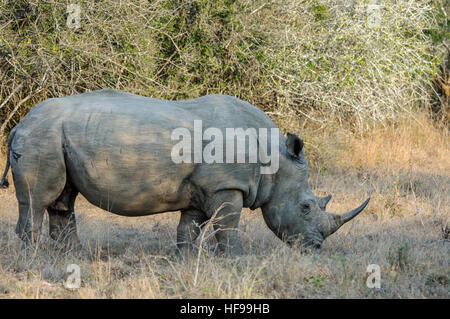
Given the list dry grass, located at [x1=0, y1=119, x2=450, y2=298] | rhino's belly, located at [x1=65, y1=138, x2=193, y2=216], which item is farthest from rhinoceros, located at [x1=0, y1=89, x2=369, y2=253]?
dry grass, located at [x1=0, y1=119, x2=450, y2=298]

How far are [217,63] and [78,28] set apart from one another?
84.9 inches

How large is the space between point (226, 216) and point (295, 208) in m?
0.77

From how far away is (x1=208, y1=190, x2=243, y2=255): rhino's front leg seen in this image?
5.16 m

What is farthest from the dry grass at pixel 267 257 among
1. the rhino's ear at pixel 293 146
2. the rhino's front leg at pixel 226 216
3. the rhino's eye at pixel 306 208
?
the rhino's ear at pixel 293 146

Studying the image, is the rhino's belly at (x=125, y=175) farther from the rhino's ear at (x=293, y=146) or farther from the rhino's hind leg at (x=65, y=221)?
the rhino's ear at (x=293, y=146)

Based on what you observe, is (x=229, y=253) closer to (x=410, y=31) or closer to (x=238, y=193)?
(x=238, y=193)

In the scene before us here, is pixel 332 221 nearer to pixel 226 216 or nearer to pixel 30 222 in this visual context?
pixel 226 216

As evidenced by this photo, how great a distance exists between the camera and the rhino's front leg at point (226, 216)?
5160 mm

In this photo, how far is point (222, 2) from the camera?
905 cm

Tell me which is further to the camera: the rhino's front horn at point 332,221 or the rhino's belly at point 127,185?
the rhino's front horn at point 332,221

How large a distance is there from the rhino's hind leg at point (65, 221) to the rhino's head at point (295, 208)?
1848 mm

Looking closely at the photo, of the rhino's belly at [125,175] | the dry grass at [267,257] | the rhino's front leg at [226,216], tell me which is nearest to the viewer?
the dry grass at [267,257]

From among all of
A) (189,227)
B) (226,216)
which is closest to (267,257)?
(226,216)

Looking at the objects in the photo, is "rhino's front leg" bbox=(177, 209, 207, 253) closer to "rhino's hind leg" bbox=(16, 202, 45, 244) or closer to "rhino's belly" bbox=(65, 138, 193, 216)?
"rhino's belly" bbox=(65, 138, 193, 216)
